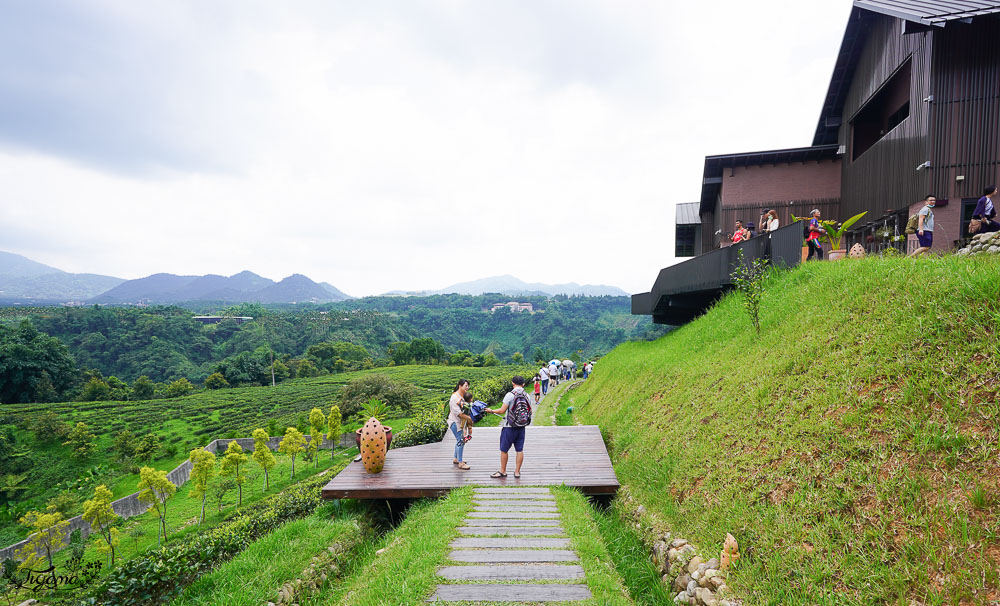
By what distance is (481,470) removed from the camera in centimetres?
691

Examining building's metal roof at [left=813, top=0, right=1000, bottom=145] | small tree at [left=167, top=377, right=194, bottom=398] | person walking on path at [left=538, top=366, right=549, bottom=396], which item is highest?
building's metal roof at [left=813, top=0, right=1000, bottom=145]

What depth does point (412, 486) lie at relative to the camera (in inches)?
248

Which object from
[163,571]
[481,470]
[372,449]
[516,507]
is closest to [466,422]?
[481,470]

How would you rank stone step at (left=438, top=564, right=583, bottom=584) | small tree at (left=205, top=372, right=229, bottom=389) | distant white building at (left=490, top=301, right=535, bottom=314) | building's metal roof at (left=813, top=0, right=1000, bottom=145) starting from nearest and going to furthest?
stone step at (left=438, top=564, right=583, bottom=584), building's metal roof at (left=813, top=0, right=1000, bottom=145), small tree at (left=205, top=372, right=229, bottom=389), distant white building at (left=490, top=301, right=535, bottom=314)

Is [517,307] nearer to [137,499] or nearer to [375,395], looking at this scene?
[375,395]

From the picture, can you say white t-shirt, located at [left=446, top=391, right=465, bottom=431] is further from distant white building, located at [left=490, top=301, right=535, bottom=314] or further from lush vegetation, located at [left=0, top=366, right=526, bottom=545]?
distant white building, located at [left=490, top=301, right=535, bottom=314]

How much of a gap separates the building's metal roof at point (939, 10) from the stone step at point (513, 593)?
13460mm

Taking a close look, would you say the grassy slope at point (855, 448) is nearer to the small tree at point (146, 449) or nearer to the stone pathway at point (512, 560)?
the stone pathway at point (512, 560)

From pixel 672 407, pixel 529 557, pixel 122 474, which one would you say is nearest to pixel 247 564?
pixel 529 557

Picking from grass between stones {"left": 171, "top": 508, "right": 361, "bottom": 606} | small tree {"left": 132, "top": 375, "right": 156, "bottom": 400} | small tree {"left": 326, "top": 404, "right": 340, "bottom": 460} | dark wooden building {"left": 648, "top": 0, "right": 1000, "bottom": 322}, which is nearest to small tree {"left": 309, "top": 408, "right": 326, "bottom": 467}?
small tree {"left": 326, "top": 404, "right": 340, "bottom": 460}

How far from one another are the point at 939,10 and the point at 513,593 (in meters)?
14.6

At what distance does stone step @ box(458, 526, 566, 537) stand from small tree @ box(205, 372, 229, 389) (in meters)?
86.0

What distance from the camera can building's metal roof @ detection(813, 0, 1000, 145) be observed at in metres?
8.91

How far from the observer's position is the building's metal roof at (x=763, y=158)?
50.0 ft
